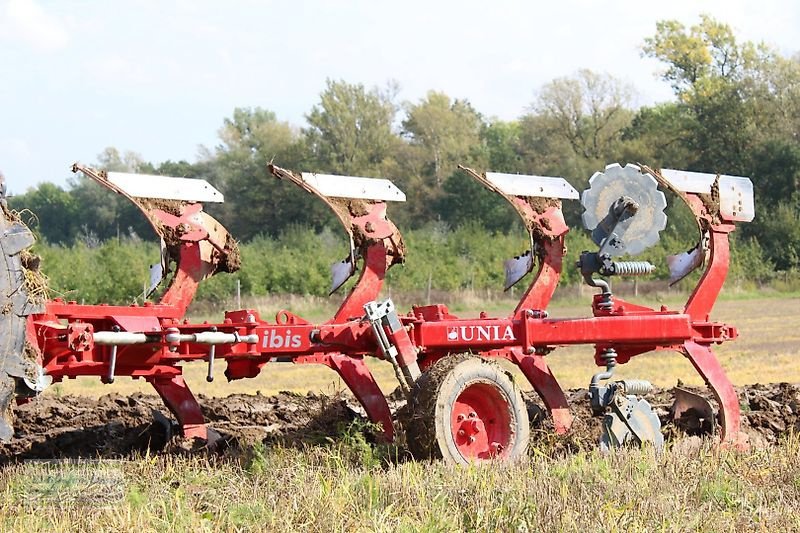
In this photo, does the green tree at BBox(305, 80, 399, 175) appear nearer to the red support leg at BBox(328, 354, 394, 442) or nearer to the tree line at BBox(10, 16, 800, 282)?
the tree line at BBox(10, 16, 800, 282)

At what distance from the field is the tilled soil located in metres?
0.03

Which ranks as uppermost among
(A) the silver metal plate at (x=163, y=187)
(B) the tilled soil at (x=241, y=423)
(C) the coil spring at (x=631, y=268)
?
(A) the silver metal plate at (x=163, y=187)

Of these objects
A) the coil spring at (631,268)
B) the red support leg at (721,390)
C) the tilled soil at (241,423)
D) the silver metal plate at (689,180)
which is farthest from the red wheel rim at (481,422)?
the silver metal plate at (689,180)

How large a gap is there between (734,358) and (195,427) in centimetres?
920

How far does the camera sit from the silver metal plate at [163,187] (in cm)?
789

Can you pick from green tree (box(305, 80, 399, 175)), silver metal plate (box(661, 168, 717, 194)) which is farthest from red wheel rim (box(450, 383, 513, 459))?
green tree (box(305, 80, 399, 175))

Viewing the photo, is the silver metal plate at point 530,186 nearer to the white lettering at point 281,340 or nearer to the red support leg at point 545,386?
the red support leg at point 545,386

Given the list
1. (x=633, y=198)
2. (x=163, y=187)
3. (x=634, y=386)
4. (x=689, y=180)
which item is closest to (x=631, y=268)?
(x=633, y=198)

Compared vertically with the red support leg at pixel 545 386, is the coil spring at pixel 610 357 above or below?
above

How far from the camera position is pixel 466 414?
23.4 ft

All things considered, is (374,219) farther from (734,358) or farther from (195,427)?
(734,358)

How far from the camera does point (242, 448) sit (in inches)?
301

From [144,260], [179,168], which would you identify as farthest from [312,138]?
[144,260]

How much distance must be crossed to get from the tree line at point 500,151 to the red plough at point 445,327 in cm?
2314
